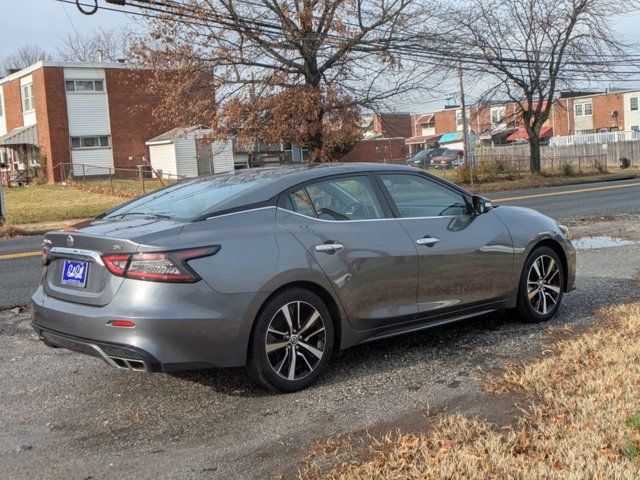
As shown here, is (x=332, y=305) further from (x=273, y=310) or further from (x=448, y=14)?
(x=448, y=14)

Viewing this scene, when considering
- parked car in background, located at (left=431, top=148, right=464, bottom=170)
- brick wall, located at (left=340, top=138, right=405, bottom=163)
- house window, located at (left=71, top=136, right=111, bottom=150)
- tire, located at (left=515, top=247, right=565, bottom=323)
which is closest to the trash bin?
parked car in background, located at (left=431, top=148, right=464, bottom=170)

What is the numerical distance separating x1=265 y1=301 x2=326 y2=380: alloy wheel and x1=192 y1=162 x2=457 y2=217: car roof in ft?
2.50

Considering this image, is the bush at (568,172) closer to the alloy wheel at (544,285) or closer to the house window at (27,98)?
the house window at (27,98)

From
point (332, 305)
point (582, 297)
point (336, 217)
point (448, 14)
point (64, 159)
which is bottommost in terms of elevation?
point (582, 297)

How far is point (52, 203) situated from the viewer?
27.0 metres

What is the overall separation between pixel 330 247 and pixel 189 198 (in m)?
1.09

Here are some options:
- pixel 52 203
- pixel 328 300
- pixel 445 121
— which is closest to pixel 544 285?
pixel 328 300

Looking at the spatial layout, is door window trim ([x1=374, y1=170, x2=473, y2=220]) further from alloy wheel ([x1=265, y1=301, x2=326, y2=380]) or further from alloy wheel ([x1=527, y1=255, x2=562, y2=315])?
alloy wheel ([x1=265, y1=301, x2=326, y2=380])

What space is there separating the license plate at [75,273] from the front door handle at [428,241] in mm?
2386

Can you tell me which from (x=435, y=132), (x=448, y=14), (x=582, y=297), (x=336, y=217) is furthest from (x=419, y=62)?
(x=435, y=132)

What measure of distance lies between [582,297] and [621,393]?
348cm

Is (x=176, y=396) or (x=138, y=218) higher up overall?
(x=138, y=218)

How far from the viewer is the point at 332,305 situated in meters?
4.75

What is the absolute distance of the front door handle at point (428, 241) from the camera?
5.25 metres
